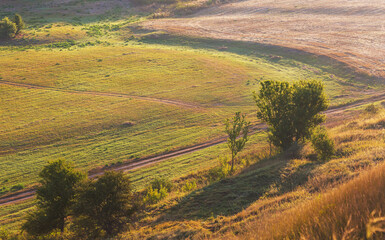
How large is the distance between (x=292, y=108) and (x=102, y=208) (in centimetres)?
1876

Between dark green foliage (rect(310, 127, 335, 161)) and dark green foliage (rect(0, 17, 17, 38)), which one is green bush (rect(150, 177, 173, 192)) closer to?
dark green foliage (rect(310, 127, 335, 161))

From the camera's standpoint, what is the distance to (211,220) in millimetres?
15023

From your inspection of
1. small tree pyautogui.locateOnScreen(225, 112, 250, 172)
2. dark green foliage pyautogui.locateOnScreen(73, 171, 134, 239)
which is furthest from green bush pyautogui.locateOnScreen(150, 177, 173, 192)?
dark green foliage pyautogui.locateOnScreen(73, 171, 134, 239)

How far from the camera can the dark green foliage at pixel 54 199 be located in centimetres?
2086

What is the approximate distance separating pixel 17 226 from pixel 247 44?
68.2m

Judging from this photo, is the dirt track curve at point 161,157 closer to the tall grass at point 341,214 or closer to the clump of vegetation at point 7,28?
the tall grass at point 341,214

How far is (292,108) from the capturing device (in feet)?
90.8

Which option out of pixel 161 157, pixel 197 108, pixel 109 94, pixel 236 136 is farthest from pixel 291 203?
pixel 109 94

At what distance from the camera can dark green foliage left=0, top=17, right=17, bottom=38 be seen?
75400 mm

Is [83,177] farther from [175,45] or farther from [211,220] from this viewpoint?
[175,45]

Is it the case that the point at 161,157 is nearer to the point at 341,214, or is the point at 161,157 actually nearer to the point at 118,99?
the point at 118,99

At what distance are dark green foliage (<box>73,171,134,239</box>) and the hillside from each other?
104cm

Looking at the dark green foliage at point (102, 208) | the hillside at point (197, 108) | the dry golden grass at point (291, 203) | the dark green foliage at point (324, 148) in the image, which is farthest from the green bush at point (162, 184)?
the dark green foliage at point (324, 148)

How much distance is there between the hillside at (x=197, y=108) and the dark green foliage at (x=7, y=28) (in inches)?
78.5
